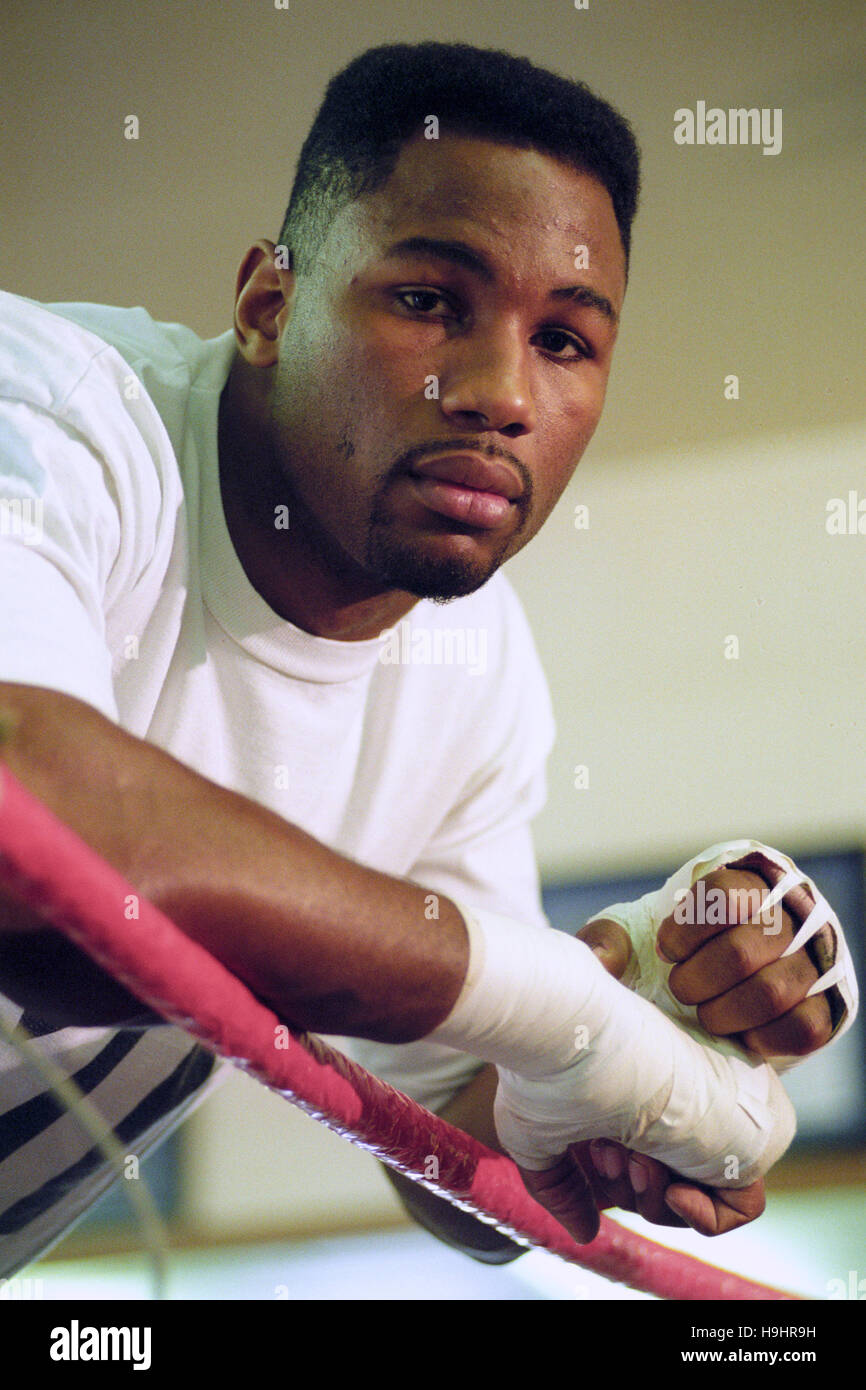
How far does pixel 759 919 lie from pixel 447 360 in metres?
Result: 0.42

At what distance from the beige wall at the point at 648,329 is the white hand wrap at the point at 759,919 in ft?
1.83

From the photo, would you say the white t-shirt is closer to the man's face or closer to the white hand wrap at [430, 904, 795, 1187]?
the man's face

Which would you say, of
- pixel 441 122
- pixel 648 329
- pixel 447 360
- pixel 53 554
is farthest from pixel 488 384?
pixel 648 329

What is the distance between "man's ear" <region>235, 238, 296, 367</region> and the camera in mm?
931

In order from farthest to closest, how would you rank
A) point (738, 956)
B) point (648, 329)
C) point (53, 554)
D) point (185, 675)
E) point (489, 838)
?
point (648, 329) < point (489, 838) < point (185, 675) < point (738, 956) < point (53, 554)

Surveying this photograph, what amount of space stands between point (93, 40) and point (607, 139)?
0.67 metres

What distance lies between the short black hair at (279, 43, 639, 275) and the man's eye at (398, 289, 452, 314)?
0.29ft

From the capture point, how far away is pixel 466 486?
84cm

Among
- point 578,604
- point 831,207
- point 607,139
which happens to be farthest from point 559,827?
point 607,139

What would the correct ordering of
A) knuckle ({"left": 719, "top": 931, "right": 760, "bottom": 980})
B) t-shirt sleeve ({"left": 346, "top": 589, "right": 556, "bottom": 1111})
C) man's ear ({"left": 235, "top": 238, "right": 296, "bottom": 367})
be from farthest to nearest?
t-shirt sleeve ({"left": 346, "top": 589, "right": 556, "bottom": 1111})
man's ear ({"left": 235, "top": 238, "right": 296, "bottom": 367})
knuckle ({"left": 719, "top": 931, "right": 760, "bottom": 980})

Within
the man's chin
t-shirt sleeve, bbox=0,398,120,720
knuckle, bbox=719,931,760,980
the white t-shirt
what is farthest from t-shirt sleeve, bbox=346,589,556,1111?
t-shirt sleeve, bbox=0,398,120,720

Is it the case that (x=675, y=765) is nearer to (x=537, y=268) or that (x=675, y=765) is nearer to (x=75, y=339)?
(x=537, y=268)

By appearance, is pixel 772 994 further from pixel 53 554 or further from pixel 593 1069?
pixel 53 554

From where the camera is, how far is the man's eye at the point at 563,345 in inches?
34.3
